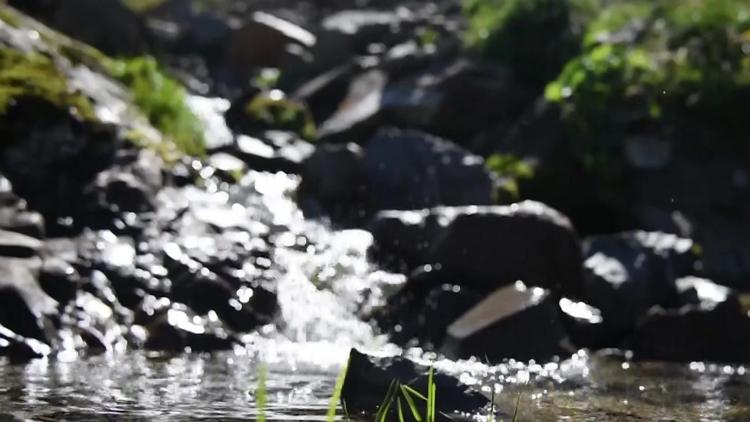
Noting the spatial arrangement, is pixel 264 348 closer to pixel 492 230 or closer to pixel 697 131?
pixel 492 230

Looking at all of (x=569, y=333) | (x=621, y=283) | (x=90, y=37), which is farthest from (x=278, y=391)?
(x=90, y=37)

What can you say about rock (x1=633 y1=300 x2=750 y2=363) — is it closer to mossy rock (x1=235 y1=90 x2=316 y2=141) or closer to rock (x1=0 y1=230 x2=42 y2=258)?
rock (x1=0 y1=230 x2=42 y2=258)

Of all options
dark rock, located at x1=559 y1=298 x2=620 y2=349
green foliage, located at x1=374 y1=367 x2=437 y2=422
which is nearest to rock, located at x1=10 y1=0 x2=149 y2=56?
dark rock, located at x1=559 y1=298 x2=620 y2=349

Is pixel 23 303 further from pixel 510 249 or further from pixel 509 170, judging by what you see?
pixel 509 170

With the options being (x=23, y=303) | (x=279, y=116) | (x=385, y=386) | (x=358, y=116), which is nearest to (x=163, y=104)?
(x=279, y=116)

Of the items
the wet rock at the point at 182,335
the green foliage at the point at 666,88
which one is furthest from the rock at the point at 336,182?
the wet rock at the point at 182,335

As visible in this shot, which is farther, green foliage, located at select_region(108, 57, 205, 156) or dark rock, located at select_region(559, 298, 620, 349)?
green foliage, located at select_region(108, 57, 205, 156)
